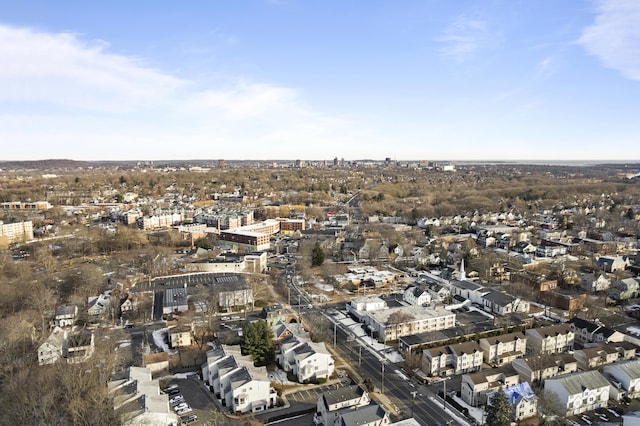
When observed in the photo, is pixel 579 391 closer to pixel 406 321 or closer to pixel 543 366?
pixel 543 366

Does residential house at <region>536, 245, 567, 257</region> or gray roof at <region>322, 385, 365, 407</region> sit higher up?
residential house at <region>536, 245, 567, 257</region>

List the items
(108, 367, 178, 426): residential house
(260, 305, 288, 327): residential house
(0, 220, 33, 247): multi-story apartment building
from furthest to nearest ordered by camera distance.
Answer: (0, 220, 33, 247): multi-story apartment building < (260, 305, 288, 327): residential house < (108, 367, 178, 426): residential house

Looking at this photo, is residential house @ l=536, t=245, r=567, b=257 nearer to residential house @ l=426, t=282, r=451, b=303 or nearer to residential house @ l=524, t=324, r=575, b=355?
residential house @ l=426, t=282, r=451, b=303

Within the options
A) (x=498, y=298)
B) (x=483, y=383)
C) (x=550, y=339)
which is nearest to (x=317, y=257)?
(x=498, y=298)

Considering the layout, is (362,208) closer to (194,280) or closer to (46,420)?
(194,280)

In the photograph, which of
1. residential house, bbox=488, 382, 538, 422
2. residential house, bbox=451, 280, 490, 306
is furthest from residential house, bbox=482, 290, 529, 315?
residential house, bbox=488, 382, 538, 422

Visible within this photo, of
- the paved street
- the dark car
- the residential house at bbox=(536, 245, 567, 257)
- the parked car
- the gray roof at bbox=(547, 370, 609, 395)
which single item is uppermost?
the residential house at bbox=(536, 245, 567, 257)

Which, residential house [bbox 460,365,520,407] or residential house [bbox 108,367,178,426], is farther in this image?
residential house [bbox 460,365,520,407]

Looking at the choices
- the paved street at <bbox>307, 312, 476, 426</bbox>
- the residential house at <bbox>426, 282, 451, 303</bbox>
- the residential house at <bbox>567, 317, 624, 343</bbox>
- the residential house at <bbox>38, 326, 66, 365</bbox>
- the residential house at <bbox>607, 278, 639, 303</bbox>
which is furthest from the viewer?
the residential house at <bbox>607, 278, 639, 303</bbox>
